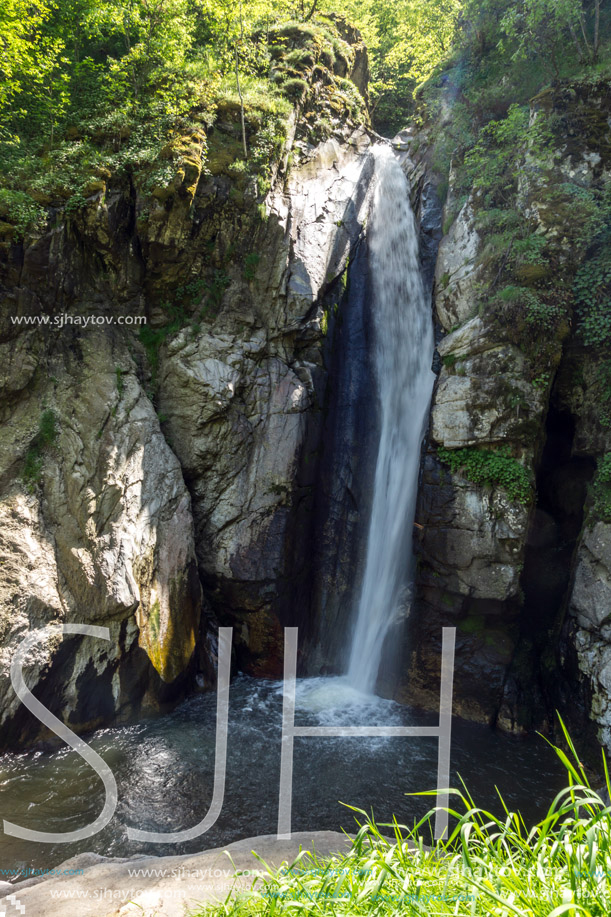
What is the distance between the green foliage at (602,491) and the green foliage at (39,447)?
799cm

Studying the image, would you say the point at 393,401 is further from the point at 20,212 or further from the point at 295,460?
the point at 20,212

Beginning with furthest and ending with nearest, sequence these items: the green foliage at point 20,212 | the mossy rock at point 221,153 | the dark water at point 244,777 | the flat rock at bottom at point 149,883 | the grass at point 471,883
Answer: the mossy rock at point 221,153
the green foliage at point 20,212
the dark water at point 244,777
the flat rock at bottom at point 149,883
the grass at point 471,883

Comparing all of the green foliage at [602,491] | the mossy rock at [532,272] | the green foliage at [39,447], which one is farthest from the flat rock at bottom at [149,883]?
the mossy rock at [532,272]

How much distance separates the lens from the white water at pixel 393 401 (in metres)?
8.82

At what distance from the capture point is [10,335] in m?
7.01

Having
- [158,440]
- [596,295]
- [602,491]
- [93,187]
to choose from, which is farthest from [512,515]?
[93,187]

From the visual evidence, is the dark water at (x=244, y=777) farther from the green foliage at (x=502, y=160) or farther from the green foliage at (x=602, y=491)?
the green foliage at (x=502, y=160)

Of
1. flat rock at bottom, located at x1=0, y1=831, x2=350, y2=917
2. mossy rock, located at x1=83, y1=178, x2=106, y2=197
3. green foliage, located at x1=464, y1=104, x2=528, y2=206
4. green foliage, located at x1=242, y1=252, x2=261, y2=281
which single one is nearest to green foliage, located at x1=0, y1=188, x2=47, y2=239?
mossy rock, located at x1=83, y1=178, x2=106, y2=197

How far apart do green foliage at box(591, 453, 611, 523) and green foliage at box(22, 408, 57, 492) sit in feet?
26.2

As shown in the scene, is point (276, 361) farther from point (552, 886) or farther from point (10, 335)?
point (552, 886)

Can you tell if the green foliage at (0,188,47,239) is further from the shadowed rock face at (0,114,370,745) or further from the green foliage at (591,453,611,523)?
the green foliage at (591,453,611,523)

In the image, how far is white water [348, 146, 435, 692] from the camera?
28.9 feet

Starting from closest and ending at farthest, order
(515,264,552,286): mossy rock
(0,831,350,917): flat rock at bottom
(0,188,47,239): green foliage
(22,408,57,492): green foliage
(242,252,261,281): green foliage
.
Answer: (0,831,350,917): flat rock at bottom < (22,408,57,492): green foliage < (0,188,47,239): green foliage < (515,264,552,286): mossy rock < (242,252,261,281): green foliage

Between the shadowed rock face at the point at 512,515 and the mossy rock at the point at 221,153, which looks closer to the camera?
the shadowed rock face at the point at 512,515
